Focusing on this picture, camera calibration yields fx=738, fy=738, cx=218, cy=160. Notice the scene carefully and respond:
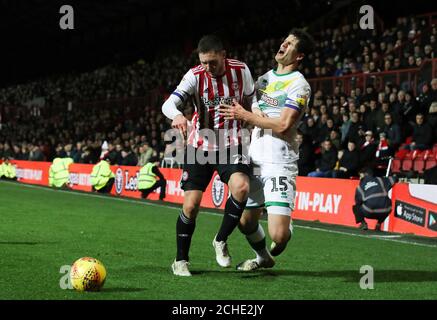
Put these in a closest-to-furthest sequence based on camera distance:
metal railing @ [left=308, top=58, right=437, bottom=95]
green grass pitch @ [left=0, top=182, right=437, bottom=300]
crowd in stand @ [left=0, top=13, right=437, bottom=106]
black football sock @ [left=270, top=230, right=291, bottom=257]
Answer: green grass pitch @ [left=0, top=182, right=437, bottom=300], black football sock @ [left=270, top=230, right=291, bottom=257], metal railing @ [left=308, top=58, right=437, bottom=95], crowd in stand @ [left=0, top=13, right=437, bottom=106]

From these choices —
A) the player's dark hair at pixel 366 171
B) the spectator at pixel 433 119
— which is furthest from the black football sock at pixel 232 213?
the spectator at pixel 433 119

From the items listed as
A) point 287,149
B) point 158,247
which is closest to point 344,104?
point 158,247

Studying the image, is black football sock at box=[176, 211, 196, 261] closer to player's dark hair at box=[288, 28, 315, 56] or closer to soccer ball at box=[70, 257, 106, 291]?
soccer ball at box=[70, 257, 106, 291]

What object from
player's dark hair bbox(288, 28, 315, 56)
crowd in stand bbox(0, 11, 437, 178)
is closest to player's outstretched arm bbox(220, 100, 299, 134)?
player's dark hair bbox(288, 28, 315, 56)

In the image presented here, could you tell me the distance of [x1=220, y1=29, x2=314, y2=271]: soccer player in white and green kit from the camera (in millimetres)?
7039

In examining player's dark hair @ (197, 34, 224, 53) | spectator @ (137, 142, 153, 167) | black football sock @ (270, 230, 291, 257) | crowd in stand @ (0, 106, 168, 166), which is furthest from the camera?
crowd in stand @ (0, 106, 168, 166)

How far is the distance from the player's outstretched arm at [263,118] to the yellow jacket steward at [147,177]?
1420cm

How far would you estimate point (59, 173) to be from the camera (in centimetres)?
2702

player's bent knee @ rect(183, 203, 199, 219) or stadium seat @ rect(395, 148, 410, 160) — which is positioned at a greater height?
stadium seat @ rect(395, 148, 410, 160)

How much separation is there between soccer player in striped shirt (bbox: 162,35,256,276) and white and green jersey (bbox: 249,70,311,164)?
0.53ft

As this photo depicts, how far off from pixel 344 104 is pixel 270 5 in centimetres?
1784

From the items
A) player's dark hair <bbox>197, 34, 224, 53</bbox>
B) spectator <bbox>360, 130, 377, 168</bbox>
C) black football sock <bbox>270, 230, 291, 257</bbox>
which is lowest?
black football sock <bbox>270, 230, 291, 257</bbox>

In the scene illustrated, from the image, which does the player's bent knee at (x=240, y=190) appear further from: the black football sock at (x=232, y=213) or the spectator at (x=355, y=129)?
the spectator at (x=355, y=129)
